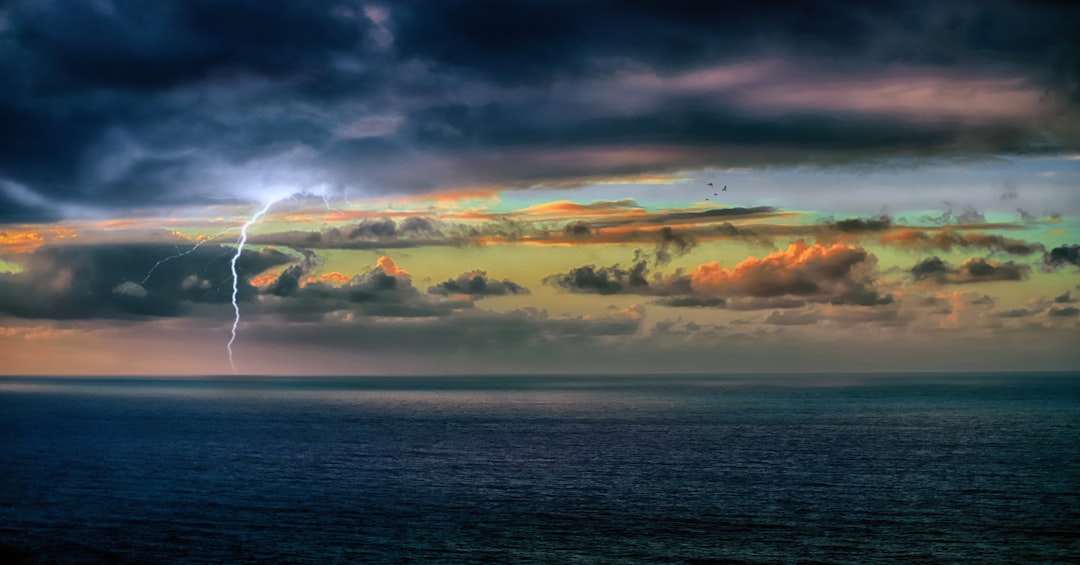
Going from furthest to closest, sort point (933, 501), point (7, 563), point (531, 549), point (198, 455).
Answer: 1. point (198, 455)
2. point (933, 501)
3. point (531, 549)
4. point (7, 563)

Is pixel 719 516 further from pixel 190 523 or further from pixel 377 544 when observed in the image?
pixel 190 523

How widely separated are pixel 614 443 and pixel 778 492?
54.9 meters

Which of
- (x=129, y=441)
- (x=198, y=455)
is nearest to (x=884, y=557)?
(x=198, y=455)

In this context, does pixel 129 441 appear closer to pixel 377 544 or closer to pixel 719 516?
pixel 377 544

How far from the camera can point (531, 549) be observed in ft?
238

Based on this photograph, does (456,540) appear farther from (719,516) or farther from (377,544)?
(719,516)

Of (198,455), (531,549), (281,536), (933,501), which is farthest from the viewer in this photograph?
(198,455)

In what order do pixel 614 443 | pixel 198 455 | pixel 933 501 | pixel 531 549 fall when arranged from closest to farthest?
pixel 531 549, pixel 933 501, pixel 198 455, pixel 614 443

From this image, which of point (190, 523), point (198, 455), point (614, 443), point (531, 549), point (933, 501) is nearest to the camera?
point (531, 549)

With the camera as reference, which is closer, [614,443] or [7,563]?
[7,563]

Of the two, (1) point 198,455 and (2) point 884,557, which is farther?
(1) point 198,455

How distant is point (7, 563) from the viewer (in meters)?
68.0

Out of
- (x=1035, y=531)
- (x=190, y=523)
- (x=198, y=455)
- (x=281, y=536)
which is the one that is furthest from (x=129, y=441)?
(x=1035, y=531)

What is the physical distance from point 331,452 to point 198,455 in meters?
19.8
